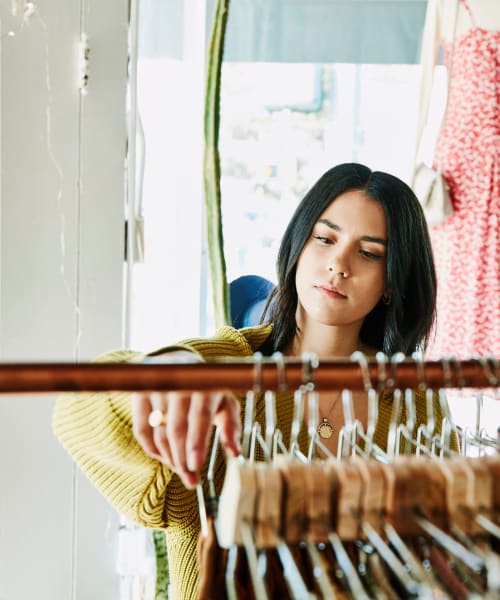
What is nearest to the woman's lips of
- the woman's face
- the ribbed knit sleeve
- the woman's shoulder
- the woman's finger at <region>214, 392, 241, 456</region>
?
the woman's face

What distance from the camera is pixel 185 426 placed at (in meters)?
0.68

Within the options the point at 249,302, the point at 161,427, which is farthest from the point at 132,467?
the point at 249,302

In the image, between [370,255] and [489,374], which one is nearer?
[489,374]

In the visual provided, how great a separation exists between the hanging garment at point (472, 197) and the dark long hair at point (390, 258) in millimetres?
647

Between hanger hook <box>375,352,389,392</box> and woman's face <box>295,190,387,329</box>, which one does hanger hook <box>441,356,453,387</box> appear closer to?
hanger hook <box>375,352,389,392</box>

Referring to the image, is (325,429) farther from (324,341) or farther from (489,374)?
(489,374)

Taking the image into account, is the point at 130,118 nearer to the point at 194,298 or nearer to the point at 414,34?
the point at 194,298

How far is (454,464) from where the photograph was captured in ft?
2.06

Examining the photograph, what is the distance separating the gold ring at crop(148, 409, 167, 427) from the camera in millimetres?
688

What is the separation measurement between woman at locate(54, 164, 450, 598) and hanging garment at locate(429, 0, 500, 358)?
0.62 metres

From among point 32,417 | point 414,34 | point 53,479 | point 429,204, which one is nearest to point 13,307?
point 32,417

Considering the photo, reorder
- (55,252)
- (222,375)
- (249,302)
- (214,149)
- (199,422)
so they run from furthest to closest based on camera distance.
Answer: (249,302)
(55,252)
(214,149)
(199,422)
(222,375)

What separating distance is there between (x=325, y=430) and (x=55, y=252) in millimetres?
672

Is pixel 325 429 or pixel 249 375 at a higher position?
pixel 249 375
